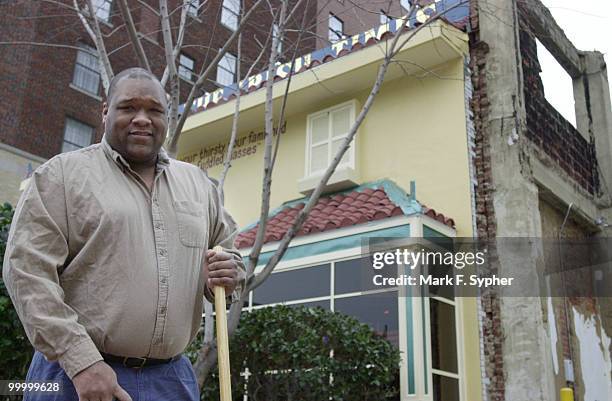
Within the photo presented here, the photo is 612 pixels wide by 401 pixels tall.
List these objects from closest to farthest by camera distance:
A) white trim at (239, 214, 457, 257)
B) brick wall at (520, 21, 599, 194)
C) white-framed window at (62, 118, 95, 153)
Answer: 1. white trim at (239, 214, 457, 257)
2. brick wall at (520, 21, 599, 194)
3. white-framed window at (62, 118, 95, 153)

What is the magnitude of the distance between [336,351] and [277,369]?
758 mm

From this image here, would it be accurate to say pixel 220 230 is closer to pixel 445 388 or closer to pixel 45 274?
pixel 45 274

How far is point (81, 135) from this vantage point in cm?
2297

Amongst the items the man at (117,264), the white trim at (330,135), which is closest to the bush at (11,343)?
the man at (117,264)

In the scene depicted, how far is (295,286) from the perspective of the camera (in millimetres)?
10391

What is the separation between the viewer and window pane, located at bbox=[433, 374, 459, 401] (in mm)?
9062

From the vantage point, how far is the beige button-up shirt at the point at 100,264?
212 cm

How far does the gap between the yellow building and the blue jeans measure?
6710 mm

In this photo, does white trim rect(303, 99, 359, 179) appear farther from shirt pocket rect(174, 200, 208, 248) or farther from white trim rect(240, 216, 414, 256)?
shirt pocket rect(174, 200, 208, 248)

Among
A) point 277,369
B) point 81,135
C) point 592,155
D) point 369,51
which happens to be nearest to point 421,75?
point 369,51

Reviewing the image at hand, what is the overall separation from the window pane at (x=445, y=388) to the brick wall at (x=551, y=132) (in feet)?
14.0

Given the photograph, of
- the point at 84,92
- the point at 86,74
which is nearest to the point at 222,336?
the point at 84,92

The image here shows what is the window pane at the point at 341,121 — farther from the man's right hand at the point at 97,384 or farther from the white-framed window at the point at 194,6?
the man's right hand at the point at 97,384

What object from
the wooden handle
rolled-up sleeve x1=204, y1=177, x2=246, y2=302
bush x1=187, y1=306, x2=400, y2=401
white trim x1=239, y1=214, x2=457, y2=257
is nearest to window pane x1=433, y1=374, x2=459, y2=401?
bush x1=187, y1=306, x2=400, y2=401
